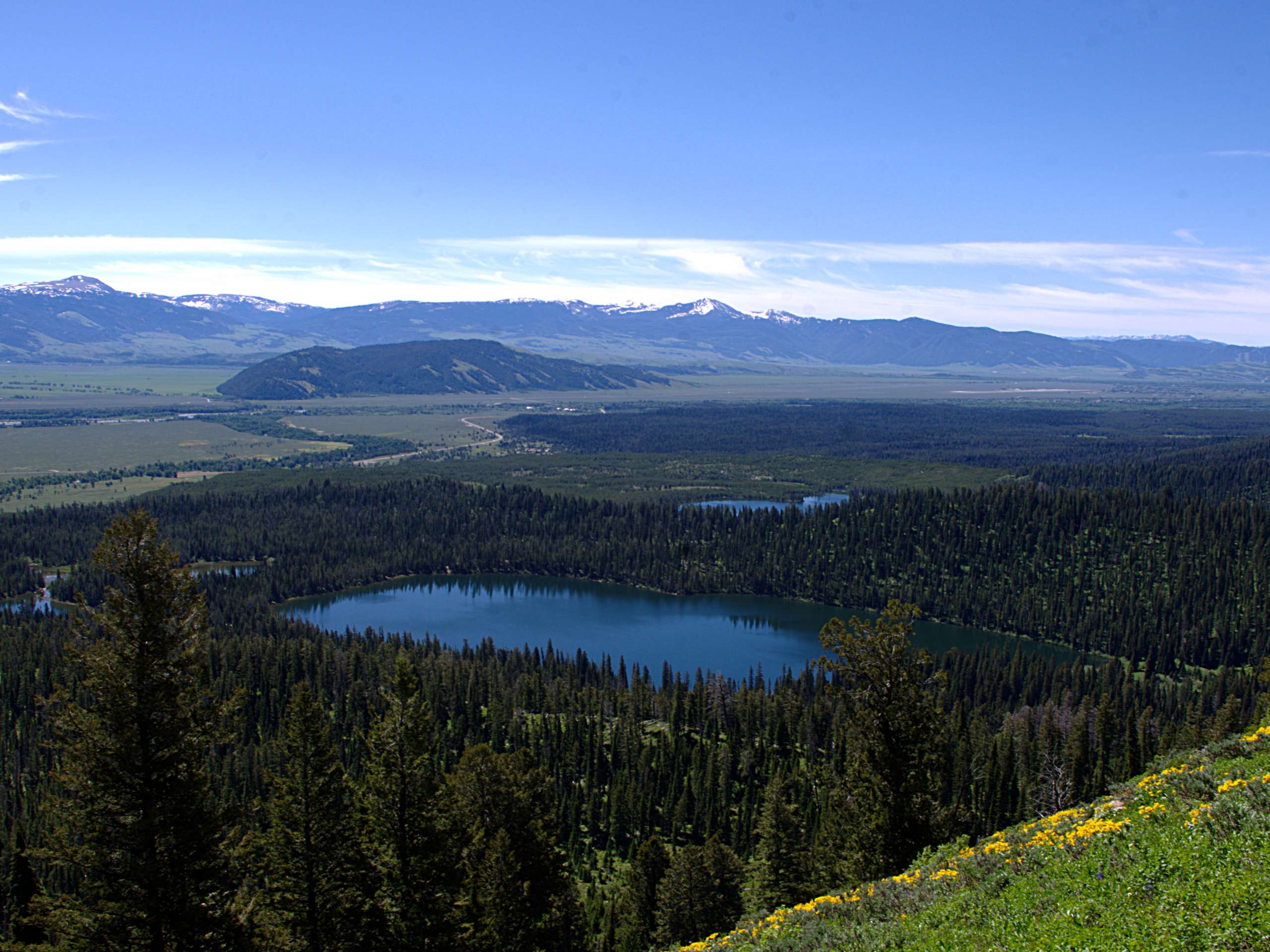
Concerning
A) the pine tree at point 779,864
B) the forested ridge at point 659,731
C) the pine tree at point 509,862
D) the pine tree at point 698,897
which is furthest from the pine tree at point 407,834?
the pine tree at point 779,864

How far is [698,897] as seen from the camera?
42.4 m

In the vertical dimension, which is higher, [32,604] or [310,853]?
[310,853]

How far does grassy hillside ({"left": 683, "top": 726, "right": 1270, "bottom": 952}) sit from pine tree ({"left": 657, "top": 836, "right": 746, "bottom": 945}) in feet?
57.5

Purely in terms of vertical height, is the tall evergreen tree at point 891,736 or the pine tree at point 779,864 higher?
the tall evergreen tree at point 891,736

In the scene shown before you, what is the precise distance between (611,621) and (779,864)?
9377 cm

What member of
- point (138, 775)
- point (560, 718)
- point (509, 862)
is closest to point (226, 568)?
point (560, 718)

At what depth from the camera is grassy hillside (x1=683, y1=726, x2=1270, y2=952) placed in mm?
16109

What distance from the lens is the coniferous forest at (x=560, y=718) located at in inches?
948

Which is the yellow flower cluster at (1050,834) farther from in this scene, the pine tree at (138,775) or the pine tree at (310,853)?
the pine tree at (138,775)

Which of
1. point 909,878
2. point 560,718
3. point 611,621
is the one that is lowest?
point 611,621

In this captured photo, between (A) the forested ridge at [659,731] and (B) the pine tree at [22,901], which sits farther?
(A) the forested ridge at [659,731]

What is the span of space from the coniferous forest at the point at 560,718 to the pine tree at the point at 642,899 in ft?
0.60

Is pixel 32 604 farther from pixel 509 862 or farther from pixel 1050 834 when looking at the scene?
pixel 1050 834

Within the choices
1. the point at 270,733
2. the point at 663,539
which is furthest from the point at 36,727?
the point at 663,539
